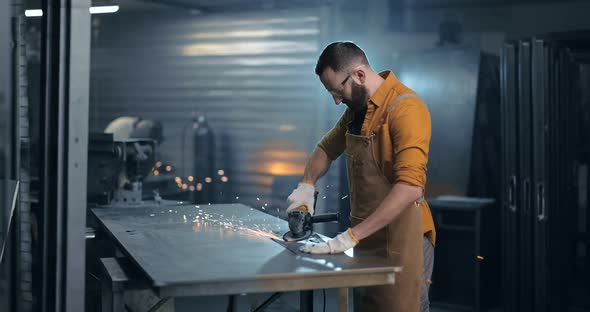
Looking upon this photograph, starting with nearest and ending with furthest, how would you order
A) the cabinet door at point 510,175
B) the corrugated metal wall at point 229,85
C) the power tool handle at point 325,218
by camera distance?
the power tool handle at point 325,218 → the cabinet door at point 510,175 → the corrugated metal wall at point 229,85

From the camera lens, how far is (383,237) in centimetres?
281

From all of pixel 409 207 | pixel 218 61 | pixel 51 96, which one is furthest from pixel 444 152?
pixel 51 96

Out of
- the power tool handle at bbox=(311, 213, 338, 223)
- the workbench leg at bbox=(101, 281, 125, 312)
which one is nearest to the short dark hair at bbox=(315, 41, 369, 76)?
the power tool handle at bbox=(311, 213, 338, 223)

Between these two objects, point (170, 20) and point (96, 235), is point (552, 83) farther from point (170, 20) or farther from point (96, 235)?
point (170, 20)

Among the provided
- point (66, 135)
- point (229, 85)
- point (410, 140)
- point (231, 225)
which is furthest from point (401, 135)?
point (229, 85)

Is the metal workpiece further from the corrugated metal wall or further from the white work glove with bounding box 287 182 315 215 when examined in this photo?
the corrugated metal wall

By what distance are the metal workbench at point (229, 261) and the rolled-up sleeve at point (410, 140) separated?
339 mm

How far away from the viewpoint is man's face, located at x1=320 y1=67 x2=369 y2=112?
2832 mm

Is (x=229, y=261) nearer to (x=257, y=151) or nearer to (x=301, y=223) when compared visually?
(x=301, y=223)

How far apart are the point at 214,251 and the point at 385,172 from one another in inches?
30.6

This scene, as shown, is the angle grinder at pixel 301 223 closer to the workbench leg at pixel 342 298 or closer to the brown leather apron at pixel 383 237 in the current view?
the brown leather apron at pixel 383 237

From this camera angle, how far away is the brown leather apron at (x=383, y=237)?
268cm

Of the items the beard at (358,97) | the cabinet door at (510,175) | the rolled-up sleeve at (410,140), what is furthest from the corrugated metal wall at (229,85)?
the rolled-up sleeve at (410,140)

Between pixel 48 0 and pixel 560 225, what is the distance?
4200 mm
